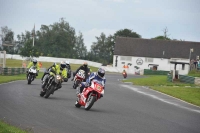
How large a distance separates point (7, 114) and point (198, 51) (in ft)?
328

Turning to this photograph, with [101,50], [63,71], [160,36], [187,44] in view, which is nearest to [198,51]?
[187,44]

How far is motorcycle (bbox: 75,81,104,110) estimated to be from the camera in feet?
57.4

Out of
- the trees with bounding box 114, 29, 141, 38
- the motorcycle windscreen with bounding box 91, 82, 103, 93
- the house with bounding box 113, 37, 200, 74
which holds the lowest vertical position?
the motorcycle windscreen with bounding box 91, 82, 103, 93

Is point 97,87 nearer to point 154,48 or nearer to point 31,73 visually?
point 31,73

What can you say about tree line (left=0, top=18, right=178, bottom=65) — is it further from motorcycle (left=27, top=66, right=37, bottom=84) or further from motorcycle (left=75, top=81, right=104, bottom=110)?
motorcycle (left=75, top=81, right=104, bottom=110)

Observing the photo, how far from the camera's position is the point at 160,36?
15862cm

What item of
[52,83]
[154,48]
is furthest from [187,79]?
[154,48]

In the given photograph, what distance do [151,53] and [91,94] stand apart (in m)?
94.8

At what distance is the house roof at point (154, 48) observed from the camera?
111062 millimetres

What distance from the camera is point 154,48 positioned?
4441 inches

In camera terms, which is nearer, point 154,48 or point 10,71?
point 10,71

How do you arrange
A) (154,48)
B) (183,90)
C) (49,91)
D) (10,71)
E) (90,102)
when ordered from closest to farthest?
1. (90,102)
2. (49,91)
3. (183,90)
4. (10,71)
5. (154,48)

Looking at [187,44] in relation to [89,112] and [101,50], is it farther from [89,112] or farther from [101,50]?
[89,112]

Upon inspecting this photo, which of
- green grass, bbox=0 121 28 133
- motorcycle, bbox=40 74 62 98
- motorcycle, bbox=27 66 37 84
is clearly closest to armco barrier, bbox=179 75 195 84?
motorcycle, bbox=27 66 37 84
